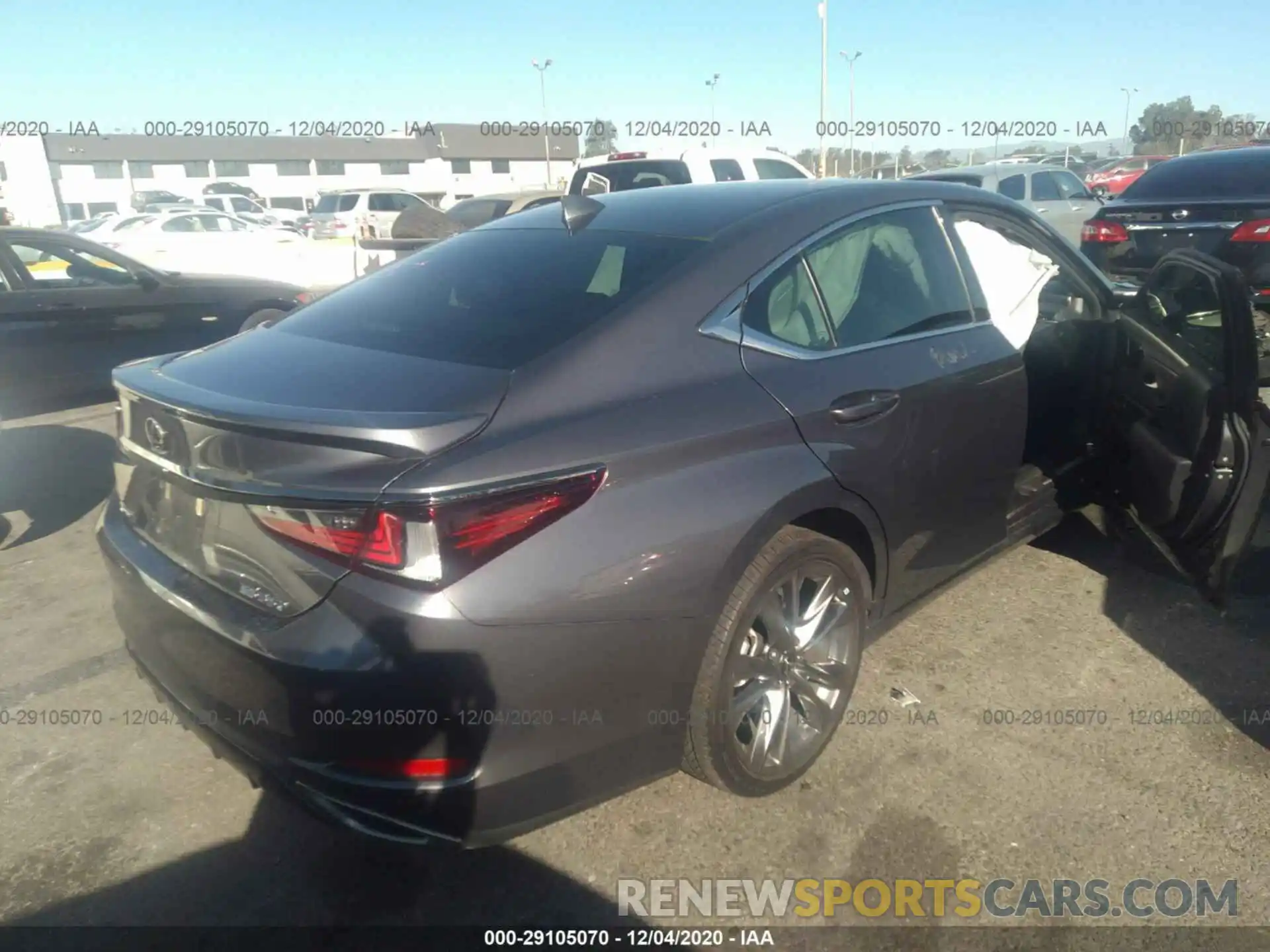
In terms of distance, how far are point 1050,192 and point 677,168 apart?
6.82 m

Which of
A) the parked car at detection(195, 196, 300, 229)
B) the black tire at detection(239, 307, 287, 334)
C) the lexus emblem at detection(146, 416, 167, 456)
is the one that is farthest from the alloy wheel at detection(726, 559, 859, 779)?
the parked car at detection(195, 196, 300, 229)

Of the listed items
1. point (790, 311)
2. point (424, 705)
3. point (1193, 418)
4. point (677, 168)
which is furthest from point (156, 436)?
point (677, 168)

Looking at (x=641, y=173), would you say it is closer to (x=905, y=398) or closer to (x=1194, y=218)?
(x=1194, y=218)

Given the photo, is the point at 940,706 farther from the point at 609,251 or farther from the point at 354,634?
the point at 354,634

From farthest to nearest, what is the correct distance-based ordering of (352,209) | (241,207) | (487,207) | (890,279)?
(241,207) → (352,209) → (487,207) → (890,279)

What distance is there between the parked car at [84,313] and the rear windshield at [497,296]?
138 inches

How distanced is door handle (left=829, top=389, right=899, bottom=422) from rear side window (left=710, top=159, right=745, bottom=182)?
7846 mm

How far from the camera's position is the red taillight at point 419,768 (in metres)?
1.89

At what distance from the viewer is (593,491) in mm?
1986

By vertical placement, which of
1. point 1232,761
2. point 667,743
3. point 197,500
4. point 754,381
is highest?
point 754,381

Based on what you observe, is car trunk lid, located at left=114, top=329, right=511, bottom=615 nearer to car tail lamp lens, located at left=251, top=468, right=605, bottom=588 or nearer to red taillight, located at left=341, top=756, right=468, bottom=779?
car tail lamp lens, located at left=251, top=468, right=605, bottom=588

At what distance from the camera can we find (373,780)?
75.1 inches

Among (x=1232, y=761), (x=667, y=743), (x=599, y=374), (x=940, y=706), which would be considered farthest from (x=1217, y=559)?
(x=599, y=374)

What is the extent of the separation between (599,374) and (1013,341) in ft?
6.59
